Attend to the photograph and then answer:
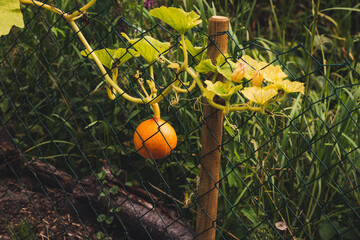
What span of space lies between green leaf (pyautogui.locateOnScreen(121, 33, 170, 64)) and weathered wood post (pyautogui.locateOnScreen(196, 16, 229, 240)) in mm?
193

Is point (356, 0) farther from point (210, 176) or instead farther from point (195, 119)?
point (210, 176)

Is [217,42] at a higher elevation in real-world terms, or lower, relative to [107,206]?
higher

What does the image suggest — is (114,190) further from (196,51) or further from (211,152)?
(196,51)

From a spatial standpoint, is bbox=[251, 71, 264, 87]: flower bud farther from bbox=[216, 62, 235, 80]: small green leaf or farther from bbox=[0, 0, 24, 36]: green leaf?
bbox=[0, 0, 24, 36]: green leaf

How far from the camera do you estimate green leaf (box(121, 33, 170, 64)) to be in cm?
135

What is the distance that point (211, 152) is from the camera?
4.36 feet

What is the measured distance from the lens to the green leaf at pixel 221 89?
45.6 inches

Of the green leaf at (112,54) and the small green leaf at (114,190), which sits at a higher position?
the green leaf at (112,54)

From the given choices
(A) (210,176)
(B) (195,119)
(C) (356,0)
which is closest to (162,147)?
(A) (210,176)

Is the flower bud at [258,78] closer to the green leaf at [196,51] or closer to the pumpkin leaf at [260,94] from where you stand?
the pumpkin leaf at [260,94]

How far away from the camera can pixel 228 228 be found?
2.03 metres

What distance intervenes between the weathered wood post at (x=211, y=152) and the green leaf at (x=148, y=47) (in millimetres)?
193

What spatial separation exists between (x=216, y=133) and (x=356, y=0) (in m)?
3.28

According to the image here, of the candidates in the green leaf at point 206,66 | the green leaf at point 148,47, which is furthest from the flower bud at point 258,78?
the green leaf at point 148,47
